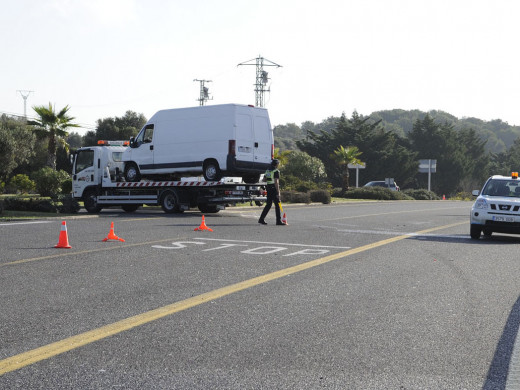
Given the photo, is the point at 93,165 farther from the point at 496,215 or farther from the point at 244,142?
the point at 496,215

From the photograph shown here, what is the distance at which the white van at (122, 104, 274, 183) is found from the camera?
71.9 feet

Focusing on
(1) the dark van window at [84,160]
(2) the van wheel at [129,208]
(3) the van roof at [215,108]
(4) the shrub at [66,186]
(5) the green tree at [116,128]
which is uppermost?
(5) the green tree at [116,128]

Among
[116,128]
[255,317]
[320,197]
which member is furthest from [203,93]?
[255,317]

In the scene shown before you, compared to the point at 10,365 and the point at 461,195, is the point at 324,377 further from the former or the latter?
the point at 461,195

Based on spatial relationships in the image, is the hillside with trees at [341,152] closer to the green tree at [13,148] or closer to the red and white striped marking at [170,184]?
the green tree at [13,148]

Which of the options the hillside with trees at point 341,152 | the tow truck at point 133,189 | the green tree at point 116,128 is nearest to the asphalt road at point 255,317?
the tow truck at point 133,189

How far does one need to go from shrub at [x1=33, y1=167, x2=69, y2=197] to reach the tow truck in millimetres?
11716

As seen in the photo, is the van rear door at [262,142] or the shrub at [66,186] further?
the shrub at [66,186]

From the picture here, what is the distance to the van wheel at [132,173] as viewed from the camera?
2430 cm

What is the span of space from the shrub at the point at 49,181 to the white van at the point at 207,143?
14.1 meters

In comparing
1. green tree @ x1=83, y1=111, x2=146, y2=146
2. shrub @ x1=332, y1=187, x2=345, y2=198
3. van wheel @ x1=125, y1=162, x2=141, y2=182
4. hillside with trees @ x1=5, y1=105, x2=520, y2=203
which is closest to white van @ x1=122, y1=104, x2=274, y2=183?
van wheel @ x1=125, y1=162, x2=141, y2=182

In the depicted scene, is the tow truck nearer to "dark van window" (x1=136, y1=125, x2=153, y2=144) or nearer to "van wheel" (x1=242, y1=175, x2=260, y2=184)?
"van wheel" (x1=242, y1=175, x2=260, y2=184)

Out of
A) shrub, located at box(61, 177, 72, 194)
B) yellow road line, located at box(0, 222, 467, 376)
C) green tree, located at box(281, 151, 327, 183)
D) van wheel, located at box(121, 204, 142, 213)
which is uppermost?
green tree, located at box(281, 151, 327, 183)

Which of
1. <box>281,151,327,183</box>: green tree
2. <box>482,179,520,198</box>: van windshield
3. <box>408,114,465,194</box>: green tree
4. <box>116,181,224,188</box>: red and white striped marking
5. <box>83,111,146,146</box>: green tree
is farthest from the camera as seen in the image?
<box>408,114,465,194</box>: green tree
